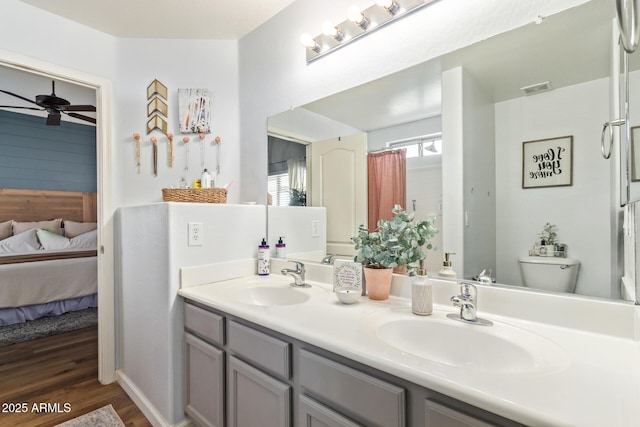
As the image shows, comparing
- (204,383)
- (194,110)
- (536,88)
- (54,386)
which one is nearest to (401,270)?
(536,88)

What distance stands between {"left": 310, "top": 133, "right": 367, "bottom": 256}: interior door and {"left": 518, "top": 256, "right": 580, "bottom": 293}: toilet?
68 cm

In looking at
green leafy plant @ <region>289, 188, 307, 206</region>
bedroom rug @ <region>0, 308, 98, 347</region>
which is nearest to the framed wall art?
green leafy plant @ <region>289, 188, 307, 206</region>

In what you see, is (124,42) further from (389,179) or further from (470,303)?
(470,303)

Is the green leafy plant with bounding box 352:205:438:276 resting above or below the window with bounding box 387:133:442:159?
below

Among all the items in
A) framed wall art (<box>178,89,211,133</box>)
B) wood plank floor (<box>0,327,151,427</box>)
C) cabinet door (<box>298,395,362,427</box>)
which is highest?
framed wall art (<box>178,89,211,133</box>)

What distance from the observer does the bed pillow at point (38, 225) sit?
162 inches

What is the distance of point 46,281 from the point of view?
331cm

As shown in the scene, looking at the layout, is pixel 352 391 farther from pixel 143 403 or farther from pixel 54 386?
pixel 54 386

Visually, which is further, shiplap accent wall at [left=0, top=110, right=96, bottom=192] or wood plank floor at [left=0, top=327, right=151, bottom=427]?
shiplap accent wall at [left=0, top=110, right=96, bottom=192]

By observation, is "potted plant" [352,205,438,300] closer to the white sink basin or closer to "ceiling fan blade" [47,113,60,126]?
the white sink basin

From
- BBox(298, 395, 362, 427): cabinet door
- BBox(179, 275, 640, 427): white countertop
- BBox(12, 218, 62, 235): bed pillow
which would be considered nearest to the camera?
BBox(179, 275, 640, 427): white countertop

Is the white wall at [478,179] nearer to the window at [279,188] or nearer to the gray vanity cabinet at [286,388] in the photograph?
the gray vanity cabinet at [286,388]

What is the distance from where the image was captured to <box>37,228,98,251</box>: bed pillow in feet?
13.1

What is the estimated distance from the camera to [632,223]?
2.87ft
